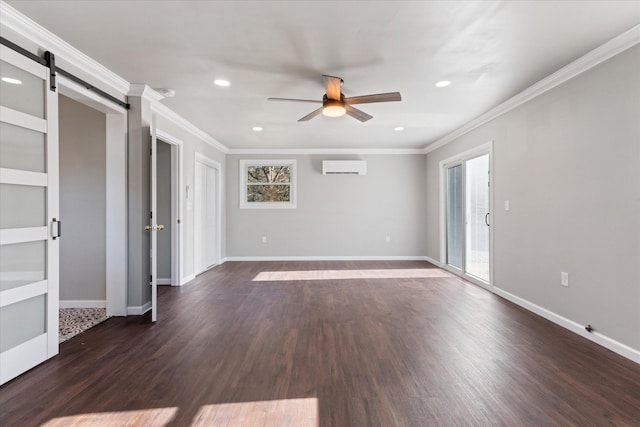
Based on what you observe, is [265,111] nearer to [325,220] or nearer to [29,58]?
[29,58]

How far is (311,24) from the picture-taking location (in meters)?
2.19

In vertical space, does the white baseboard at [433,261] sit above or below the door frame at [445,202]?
below

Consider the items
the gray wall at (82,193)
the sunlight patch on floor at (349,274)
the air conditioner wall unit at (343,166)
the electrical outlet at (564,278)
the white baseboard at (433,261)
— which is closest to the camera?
the electrical outlet at (564,278)

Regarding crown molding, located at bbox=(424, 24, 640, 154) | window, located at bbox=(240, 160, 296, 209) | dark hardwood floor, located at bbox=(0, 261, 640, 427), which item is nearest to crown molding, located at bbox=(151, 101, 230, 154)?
window, located at bbox=(240, 160, 296, 209)

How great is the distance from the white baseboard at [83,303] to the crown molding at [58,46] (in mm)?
2328

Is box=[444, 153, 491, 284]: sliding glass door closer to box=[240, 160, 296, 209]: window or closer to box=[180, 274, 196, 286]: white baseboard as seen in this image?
box=[240, 160, 296, 209]: window

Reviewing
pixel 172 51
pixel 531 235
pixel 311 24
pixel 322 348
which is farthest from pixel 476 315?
pixel 172 51

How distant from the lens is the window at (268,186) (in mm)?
6746

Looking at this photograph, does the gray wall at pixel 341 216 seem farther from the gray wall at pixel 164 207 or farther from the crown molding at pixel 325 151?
the gray wall at pixel 164 207

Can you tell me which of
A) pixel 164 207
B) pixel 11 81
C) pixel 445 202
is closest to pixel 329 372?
pixel 11 81

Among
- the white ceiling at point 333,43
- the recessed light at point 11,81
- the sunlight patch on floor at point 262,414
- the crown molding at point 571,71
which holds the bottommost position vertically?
the sunlight patch on floor at point 262,414

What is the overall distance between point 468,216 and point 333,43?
375 centimetres

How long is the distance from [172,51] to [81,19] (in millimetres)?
604

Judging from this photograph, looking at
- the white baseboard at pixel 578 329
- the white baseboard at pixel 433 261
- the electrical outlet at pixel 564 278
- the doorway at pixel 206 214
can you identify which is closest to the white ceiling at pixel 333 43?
the doorway at pixel 206 214
